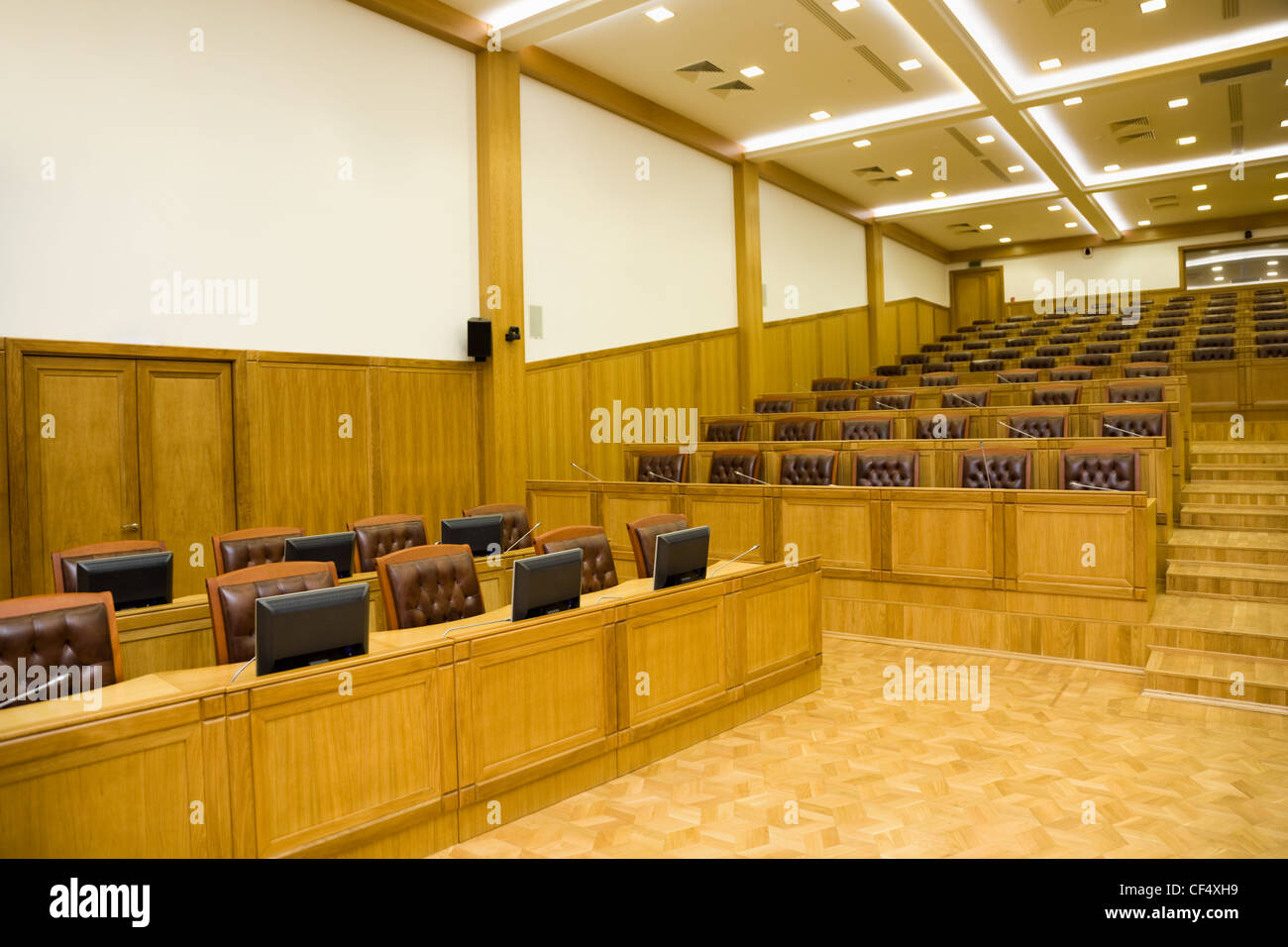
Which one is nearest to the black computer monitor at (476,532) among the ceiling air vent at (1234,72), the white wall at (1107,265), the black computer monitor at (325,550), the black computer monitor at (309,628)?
the black computer monitor at (325,550)

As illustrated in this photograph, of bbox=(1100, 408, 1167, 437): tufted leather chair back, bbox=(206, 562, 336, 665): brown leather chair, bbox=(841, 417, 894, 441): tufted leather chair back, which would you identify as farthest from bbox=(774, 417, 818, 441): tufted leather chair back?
bbox=(206, 562, 336, 665): brown leather chair

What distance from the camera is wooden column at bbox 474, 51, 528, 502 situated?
645 centimetres

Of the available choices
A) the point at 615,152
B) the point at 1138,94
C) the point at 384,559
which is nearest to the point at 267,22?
the point at 615,152

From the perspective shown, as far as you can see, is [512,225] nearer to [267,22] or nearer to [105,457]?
[267,22]

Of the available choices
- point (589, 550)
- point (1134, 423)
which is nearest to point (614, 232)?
point (1134, 423)

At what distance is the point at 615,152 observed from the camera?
7.76 m

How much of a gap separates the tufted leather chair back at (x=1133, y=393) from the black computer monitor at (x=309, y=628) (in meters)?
5.86

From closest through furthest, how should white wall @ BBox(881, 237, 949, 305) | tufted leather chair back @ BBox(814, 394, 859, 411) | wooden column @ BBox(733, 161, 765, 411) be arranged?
tufted leather chair back @ BBox(814, 394, 859, 411) < wooden column @ BBox(733, 161, 765, 411) < white wall @ BBox(881, 237, 949, 305)

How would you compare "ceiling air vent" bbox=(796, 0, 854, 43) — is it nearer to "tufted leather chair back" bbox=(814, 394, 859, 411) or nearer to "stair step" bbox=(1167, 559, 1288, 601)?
"tufted leather chair back" bbox=(814, 394, 859, 411)

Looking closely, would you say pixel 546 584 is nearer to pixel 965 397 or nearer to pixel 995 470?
pixel 995 470

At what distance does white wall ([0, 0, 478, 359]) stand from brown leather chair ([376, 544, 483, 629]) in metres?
2.52

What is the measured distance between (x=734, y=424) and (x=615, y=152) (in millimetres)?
2583

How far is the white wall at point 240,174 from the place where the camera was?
437 centimetres

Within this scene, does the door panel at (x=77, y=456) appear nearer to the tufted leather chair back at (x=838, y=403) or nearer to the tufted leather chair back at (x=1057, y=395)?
the tufted leather chair back at (x=838, y=403)
